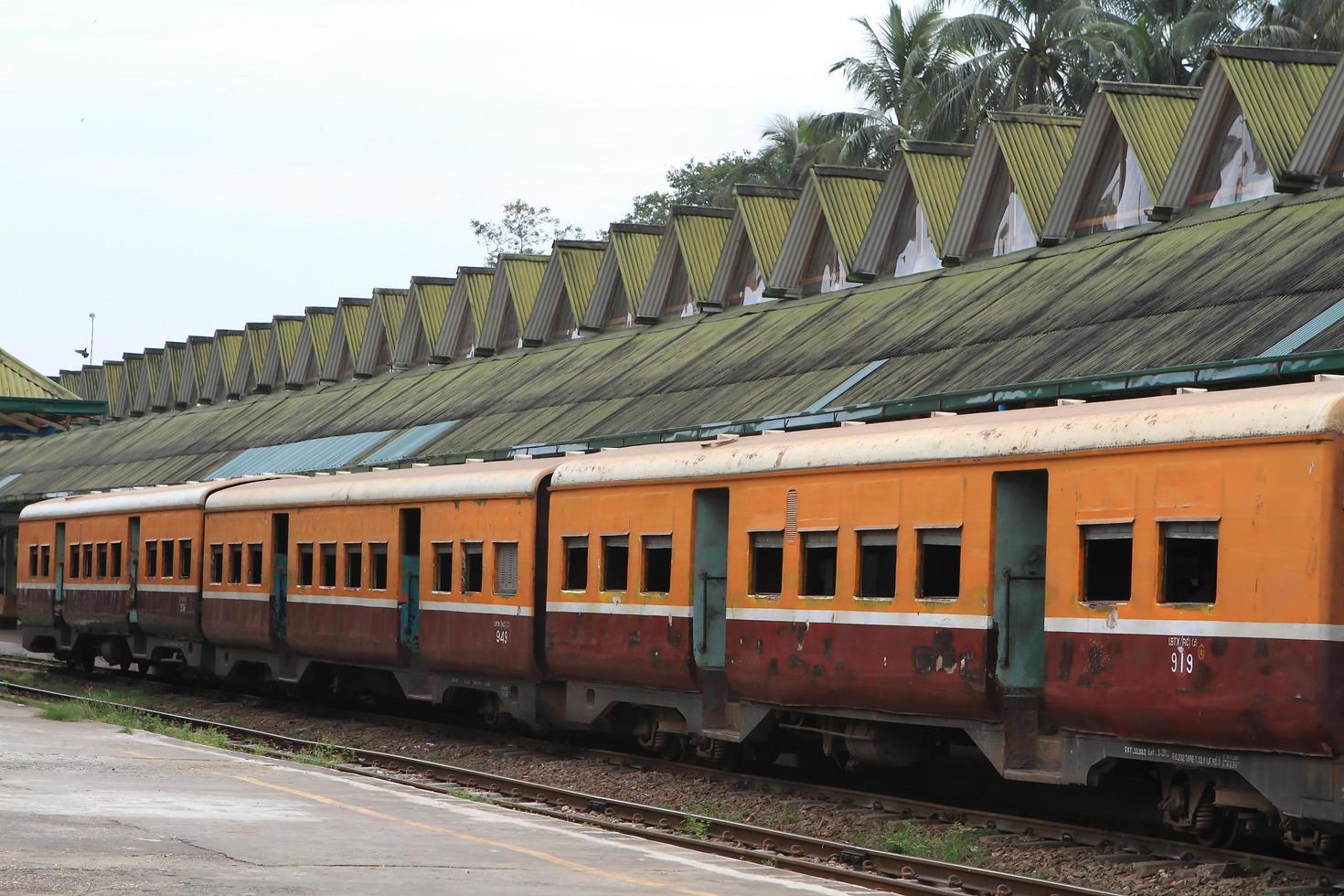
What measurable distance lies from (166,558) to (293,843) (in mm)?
18998

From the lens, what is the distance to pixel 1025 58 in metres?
62.1

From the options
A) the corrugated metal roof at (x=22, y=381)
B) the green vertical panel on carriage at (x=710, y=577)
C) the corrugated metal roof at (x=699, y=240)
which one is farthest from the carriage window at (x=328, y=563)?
the corrugated metal roof at (x=22, y=381)

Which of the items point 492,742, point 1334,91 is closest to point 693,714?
point 492,742

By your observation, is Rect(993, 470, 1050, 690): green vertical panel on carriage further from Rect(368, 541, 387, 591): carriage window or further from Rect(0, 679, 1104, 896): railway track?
Rect(368, 541, 387, 591): carriage window

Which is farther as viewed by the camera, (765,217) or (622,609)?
(765,217)

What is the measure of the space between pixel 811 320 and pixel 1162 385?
16571 millimetres

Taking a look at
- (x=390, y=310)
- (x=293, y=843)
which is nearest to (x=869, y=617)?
(x=293, y=843)

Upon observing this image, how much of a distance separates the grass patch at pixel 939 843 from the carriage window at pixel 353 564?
11.0 m

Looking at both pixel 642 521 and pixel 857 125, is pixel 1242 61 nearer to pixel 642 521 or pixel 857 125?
pixel 642 521

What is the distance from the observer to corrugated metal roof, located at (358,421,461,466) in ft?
116

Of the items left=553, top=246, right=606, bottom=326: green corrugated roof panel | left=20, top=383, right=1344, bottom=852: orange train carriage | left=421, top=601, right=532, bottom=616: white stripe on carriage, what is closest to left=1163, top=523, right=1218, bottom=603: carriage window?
left=20, top=383, right=1344, bottom=852: orange train carriage

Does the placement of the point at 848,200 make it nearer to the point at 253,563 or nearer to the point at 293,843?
the point at 253,563

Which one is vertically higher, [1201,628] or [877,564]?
[877,564]

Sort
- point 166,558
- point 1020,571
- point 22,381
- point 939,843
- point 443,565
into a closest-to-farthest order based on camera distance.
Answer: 1. point 939,843
2. point 1020,571
3. point 443,565
4. point 166,558
5. point 22,381
